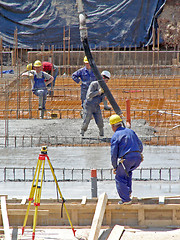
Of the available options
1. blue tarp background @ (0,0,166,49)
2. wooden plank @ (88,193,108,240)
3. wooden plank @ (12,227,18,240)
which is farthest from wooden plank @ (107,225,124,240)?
blue tarp background @ (0,0,166,49)

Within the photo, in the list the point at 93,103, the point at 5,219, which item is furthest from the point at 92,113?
the point at 5,219

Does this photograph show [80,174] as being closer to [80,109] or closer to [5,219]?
[5,219]

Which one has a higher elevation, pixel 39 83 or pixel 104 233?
pixel 39 83

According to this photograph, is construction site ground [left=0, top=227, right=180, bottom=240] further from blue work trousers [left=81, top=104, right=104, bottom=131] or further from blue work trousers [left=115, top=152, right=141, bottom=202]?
blue work trousers [left=81, top=104, right=104, bottom=131]

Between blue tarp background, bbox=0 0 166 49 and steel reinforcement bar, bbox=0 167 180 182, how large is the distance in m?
18.9

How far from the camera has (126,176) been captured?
6.58 metres

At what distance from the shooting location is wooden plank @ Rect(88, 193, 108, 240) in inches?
227

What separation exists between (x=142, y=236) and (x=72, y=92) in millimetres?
12349

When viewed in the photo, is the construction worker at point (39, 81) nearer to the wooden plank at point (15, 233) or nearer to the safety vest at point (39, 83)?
the safety vest at point (39, 83)

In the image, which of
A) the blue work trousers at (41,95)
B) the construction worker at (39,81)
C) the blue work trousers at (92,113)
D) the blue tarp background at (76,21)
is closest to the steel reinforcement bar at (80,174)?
the blue work trousers at (92,113)

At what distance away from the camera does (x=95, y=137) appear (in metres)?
11.4

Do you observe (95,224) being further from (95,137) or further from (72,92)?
(72,92)

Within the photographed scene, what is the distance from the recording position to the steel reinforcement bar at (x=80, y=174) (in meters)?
8.20

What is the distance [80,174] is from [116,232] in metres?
2.58
